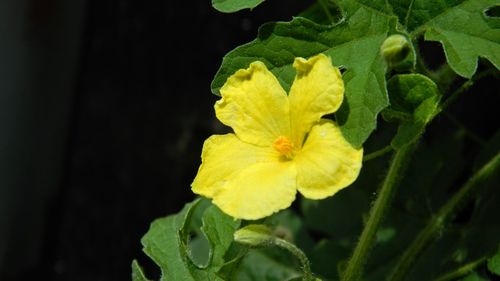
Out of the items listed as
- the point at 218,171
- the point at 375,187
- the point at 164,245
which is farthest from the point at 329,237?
the point at 218,171

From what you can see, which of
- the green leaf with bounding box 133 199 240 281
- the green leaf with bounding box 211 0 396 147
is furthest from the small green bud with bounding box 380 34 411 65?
the green leaf with bounding box 133 199 240 281

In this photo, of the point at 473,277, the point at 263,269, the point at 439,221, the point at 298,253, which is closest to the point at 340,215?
the point at 263,269

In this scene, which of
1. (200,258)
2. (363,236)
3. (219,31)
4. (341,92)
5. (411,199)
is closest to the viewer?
(341,92)

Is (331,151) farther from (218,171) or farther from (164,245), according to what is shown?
(164,245)

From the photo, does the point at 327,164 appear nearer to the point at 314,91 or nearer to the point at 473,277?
the point at 314,91

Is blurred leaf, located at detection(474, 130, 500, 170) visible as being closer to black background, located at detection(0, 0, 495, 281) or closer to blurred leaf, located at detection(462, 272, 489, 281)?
blurred leaf, located at detection(462, 272, 489, 281)

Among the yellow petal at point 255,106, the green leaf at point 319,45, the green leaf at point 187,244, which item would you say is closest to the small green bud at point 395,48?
the green leaf at point 319,45
